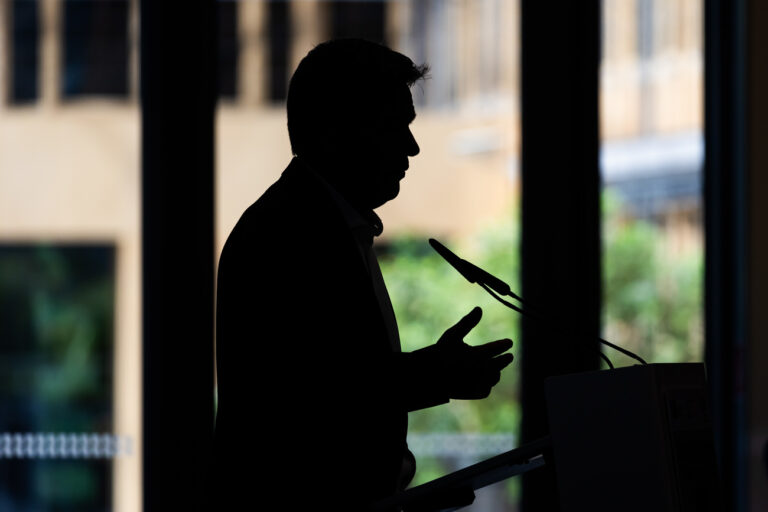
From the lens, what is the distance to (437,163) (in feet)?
8.97

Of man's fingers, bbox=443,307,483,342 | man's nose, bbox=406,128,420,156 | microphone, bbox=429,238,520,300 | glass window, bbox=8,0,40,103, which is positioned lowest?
man's fingers, bbox=443,307,483,342

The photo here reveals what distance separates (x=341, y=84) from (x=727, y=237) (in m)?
1.74

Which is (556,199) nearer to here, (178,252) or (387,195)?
(178,252)

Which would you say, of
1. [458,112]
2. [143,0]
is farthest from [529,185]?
[143,0]

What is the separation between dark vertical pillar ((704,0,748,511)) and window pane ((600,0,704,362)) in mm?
34

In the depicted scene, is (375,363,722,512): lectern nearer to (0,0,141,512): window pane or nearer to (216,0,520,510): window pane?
(216,0,520,510): window pane

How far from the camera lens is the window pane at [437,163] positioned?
2705mm

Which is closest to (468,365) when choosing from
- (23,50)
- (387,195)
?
(387,195)

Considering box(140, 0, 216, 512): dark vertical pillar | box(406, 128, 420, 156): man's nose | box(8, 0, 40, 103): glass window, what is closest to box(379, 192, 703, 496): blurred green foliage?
box(140, 0, 216, 512): dark vertical pillar

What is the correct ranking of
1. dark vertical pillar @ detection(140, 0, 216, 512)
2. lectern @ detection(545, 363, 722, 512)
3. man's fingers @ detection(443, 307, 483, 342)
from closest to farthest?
lectern @ detection(545, 363, 722, 512) → man's fingers @ detection(443, 307, 483, 342) → dark vertical pillar @ detection(140, 0, 216, 512)

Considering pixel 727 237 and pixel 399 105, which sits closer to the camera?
pixel 399 105

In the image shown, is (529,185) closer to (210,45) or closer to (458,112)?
(458,112)

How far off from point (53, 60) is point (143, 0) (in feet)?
0.98

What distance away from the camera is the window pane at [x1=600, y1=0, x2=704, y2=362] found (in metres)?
2.74
